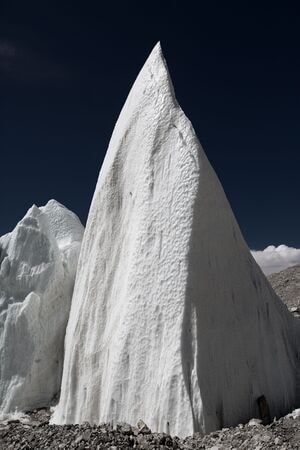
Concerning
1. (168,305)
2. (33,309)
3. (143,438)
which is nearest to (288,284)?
(33,309)

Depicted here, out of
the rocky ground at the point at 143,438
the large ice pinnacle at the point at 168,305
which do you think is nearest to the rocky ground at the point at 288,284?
the large ice pinnacle at the point at 168,305

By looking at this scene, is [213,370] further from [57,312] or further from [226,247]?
[57,312]

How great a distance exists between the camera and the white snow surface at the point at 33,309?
33.3ft

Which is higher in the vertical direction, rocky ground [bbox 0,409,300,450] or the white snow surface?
the white snow surface

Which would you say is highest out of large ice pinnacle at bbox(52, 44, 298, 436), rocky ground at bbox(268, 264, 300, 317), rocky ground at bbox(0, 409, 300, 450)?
rocky ground at bbox(268, 264, 300, 317)

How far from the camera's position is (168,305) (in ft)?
22.1

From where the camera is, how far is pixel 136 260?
7398 mm

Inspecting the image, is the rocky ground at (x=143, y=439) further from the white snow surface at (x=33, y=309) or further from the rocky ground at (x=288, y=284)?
the rocky ground at (x=288, y=284)

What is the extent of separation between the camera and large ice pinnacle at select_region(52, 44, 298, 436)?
6.46m

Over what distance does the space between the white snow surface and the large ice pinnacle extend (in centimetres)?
136

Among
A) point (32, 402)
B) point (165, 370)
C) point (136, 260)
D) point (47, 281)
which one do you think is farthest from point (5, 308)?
point (165, 370)

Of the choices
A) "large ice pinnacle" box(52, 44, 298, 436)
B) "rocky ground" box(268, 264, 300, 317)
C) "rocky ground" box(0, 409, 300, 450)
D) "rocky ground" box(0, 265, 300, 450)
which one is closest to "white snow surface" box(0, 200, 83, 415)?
"large ice pinnacle" box(52, 44, 298, 436)

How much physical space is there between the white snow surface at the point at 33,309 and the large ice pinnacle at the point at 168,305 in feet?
4.47

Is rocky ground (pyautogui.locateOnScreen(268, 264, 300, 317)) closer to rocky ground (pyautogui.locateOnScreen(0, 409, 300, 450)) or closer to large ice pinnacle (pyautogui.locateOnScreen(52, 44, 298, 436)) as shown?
large ice pinnacle (pyautogui.locateOnScreen(52, 44, 298, 436))
